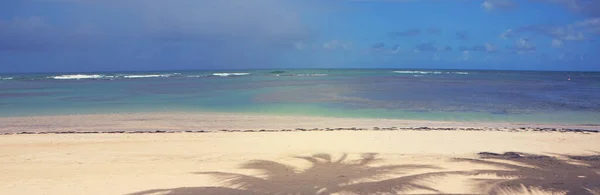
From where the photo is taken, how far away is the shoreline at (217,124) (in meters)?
11.9

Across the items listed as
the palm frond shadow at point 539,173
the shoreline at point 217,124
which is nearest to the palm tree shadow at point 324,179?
the palm frond shadow at point 539,173

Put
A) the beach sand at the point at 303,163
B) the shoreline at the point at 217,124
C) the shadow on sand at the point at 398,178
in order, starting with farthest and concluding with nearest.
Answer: the shoreline at the point at 217,124, the beach sand at the point at 303,163, the shadow on sand at the point at 398,178

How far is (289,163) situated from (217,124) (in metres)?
6.27

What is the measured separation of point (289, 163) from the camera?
7.32 m

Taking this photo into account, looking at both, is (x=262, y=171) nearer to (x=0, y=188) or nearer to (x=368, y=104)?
(x=0, y=188)

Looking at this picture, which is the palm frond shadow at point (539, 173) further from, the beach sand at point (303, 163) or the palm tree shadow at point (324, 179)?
the palm tree shadow at point (324, 179)

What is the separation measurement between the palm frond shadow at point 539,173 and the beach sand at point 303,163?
0.02 metres

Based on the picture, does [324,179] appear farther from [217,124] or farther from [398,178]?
[217,124]

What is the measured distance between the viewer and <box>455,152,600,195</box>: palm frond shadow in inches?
226

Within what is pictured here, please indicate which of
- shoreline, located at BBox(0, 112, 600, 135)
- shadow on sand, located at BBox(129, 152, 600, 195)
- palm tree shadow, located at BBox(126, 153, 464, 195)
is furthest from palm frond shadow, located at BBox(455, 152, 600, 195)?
shoreline, located at BBox(0, 112, 600, 135)

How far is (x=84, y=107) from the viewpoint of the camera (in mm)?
18125

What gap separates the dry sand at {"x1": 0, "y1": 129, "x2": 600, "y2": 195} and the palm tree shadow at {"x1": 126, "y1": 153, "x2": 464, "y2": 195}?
0.05ft

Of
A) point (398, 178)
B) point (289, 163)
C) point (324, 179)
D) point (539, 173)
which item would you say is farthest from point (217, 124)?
point (539, 173)

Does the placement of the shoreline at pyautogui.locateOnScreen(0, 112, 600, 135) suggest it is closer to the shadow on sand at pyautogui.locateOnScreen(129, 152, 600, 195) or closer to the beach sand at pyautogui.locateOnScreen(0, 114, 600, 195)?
the beach sand at pyautogui.locateOnScreen(0, 114, 600, 195)
